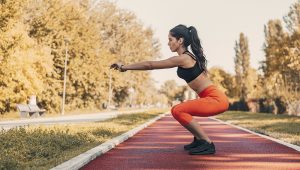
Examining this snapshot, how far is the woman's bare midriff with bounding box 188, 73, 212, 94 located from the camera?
693cm

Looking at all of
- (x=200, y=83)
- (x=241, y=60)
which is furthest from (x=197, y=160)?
(x=241, y=60)

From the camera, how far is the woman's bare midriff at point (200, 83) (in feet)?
22.7

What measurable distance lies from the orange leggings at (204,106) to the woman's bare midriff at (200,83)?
7cm

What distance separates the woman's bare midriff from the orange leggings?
0.21 feet

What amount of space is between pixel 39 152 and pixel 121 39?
62531mm

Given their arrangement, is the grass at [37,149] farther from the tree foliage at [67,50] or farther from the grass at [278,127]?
the tree foliage at [67,50]

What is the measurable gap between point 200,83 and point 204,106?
1.22ft

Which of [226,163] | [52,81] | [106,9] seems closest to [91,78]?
[52,81]

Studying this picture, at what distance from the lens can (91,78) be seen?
165 feet

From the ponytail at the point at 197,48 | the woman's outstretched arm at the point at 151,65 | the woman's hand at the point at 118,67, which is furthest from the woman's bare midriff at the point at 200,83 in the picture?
the woman's hand at the point at 118,67

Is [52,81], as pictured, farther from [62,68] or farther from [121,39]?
[121,39]

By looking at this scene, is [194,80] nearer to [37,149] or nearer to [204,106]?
[204,106]

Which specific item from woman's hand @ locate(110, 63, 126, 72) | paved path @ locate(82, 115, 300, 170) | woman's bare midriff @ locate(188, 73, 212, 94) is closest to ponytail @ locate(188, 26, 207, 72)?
woman's bare midriff @ locate(188, 73, 212, 94)

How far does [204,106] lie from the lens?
7.00 m
